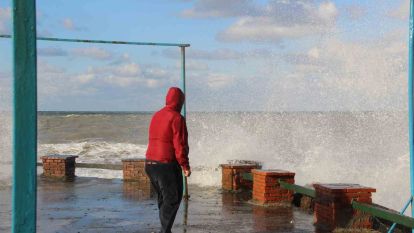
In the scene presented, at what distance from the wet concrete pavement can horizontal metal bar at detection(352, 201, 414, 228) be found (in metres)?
0.89

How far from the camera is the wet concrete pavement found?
8102 mm

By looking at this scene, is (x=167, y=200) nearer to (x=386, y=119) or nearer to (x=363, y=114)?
(x=386, y=119)

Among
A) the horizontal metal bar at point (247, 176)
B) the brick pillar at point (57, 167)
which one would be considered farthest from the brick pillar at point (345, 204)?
the brick pillar at point (57, 167)

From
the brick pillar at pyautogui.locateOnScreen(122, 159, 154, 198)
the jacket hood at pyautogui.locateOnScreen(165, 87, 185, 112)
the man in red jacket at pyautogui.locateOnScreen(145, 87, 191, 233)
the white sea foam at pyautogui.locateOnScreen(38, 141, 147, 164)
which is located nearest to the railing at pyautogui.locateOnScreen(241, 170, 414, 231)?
the man in red jacket at pyautogui.locateOnScreen(145, 87, 191, 233)

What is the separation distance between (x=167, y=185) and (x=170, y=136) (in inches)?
21.5

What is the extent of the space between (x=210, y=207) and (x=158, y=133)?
4.03m

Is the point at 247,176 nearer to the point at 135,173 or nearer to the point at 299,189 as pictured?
the point at 299,189

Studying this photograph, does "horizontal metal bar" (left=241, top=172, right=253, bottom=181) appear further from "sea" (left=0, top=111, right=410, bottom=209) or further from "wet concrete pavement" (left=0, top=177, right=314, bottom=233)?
"sea" (left=0, top=111, right=410, bottom=209)

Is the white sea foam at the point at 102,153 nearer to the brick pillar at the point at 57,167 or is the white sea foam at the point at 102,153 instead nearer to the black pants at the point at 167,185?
the brick pillar at the point at 57,167

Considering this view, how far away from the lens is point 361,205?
24.5 ft

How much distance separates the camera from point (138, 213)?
943 centimetres

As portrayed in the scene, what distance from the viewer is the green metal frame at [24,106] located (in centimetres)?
346

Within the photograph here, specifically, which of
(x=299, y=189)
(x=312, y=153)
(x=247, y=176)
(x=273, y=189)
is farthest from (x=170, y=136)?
(x=312, y=153)

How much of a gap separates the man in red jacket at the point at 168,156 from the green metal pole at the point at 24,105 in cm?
282
